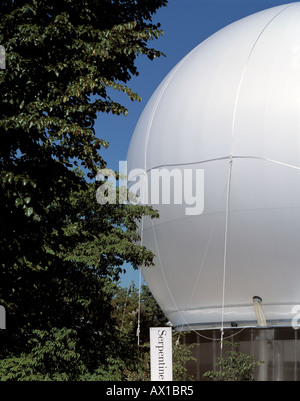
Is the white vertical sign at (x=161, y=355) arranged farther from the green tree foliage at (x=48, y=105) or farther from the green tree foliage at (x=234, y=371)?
the green tree foliage at (x=234, y=371)

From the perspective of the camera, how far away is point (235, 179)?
22438 mm

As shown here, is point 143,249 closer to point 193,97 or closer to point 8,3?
point 193,97

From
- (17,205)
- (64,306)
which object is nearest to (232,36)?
(64,306)

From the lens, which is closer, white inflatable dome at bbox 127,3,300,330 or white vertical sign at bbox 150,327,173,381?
white vertical sign at bbox 150,327,173,381

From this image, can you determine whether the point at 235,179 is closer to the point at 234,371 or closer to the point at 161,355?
the point at 234,371

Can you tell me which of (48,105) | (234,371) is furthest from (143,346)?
(48,105)

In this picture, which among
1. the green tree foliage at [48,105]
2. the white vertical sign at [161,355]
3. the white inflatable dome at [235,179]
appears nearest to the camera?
the green tree foliage at [48,105]

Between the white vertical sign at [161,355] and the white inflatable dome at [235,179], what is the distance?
31.0 feet

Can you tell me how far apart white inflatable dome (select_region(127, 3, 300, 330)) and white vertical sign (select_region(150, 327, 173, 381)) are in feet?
31.0

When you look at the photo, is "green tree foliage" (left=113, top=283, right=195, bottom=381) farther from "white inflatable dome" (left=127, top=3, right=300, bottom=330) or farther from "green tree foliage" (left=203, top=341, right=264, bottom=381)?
"green tree foliage" (left=203, top=341, right=264, bottom=381)

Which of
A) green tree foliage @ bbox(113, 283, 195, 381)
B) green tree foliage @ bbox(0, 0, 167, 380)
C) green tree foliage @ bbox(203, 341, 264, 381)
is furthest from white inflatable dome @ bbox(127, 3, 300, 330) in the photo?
green tree foliage @ bbox(0, 0, 167, 380)

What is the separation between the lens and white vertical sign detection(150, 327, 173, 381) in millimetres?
13211

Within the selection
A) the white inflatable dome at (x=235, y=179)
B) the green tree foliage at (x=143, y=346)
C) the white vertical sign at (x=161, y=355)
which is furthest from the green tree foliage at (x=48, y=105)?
the white inflatable dome at (x=235, y=179)

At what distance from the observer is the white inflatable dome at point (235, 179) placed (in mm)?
22219
